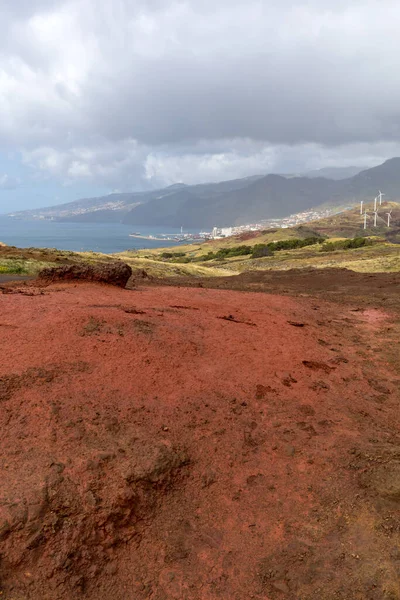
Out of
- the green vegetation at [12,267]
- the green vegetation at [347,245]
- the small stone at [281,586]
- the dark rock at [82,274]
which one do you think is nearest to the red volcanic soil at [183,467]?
the small stone at [281,586]

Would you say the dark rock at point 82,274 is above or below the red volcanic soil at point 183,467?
above

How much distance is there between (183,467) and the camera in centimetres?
646

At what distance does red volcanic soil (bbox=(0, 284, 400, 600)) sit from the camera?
4.94 m

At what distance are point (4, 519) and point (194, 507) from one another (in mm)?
2451

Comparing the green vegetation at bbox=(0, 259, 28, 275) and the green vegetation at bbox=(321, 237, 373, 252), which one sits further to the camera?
the green vegetation at bbox=(321, 237, 373, 252)

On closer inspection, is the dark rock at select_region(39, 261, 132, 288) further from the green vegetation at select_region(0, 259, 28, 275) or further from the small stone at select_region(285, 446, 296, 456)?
the small stone at select_region(285, 446, 296, 456)

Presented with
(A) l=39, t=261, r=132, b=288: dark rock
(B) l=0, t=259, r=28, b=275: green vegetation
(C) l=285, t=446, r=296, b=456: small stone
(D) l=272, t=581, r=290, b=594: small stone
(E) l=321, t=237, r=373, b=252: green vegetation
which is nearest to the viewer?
(D) l=272, t=581, r=290, b=594: small stone

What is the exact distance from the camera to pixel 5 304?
11141 millimetres

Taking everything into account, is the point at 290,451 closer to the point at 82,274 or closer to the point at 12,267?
the point at 82,274

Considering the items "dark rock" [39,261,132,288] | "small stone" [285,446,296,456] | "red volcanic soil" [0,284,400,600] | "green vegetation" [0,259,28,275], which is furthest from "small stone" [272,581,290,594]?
"green vegetation" [0,259,28,275]

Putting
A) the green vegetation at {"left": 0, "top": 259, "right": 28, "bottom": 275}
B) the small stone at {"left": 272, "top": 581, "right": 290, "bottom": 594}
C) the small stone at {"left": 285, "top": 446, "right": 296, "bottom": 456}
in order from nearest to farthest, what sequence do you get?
the small stone at {"left": 272, "top": 581, "right": 290, "bottom": 594} < the small stone at {"left": 285, "top": 446, "right": 296, "bottom": 456} < the green vegetation at {"left": 0, "top": 259, "right": 28, "bottom": 275}

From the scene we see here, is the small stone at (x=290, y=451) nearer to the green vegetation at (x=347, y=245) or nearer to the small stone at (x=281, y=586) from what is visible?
the small stone at (x=281, y=586)

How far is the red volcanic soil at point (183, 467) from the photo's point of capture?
16.2ft

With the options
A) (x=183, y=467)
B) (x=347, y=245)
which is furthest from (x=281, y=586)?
(x=347, y=245)
